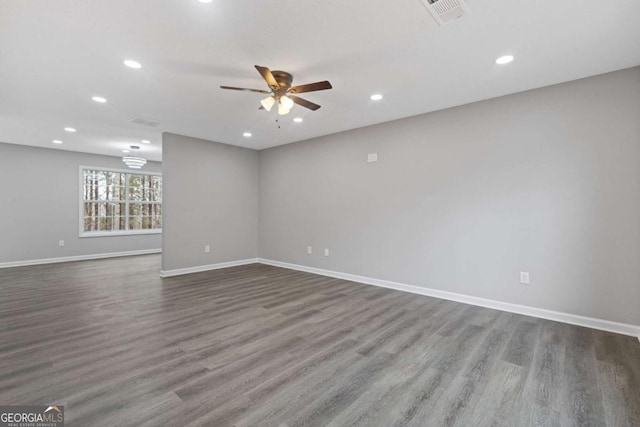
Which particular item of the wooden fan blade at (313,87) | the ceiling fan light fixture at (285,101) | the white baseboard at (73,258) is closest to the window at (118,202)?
the white baseboard at (73,258)

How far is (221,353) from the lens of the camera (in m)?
2.43

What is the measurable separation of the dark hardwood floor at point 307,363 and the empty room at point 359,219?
21 millimetres

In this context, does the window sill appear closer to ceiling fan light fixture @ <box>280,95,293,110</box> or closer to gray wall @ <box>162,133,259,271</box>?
gray wall @ <box>162,133,259,271</box>

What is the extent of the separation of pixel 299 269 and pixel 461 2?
4.89 meters

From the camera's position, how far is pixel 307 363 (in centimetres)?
229

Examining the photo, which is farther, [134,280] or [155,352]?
[134,280]

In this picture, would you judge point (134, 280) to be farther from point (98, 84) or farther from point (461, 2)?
point (461, 2)

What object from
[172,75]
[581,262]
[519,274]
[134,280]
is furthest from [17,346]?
[581,262]

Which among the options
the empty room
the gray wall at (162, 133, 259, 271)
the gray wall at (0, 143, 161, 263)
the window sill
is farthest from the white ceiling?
the window sill

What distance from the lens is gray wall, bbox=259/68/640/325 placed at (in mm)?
2918

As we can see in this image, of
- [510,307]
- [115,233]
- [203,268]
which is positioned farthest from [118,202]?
[510,307]

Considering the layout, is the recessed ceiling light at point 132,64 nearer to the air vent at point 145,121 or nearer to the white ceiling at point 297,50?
the white ceiling at point 297,50

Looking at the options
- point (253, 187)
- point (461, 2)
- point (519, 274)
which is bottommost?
point (519, 274)

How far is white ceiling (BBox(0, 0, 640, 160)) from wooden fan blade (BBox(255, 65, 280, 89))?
7.7 inches
